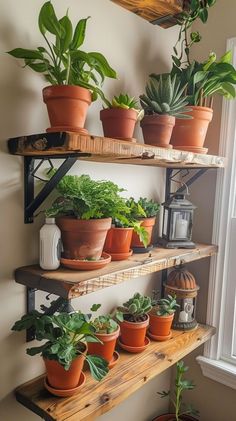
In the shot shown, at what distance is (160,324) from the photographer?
1.45 metres

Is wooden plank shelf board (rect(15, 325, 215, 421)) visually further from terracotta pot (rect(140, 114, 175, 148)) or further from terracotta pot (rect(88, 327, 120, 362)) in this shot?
terracotta pot (rect(140, 114, 175, 148))

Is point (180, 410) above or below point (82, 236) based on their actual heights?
below

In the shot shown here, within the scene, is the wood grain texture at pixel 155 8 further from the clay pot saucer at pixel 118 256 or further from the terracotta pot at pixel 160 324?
the terracotta pot at pixel 160 324

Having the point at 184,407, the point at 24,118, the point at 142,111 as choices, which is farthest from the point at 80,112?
the point at 184,407

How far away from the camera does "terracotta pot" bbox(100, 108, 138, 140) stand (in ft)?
3.61

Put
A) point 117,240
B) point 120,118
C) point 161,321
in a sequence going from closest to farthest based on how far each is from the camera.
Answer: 1. point 120,118
2. point 117,240
3. point 161,321

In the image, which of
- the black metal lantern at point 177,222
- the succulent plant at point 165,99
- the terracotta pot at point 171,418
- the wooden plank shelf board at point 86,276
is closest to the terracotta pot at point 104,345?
the wooden plank shelf board at point 86,276

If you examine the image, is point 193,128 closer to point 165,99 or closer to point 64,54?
point 165,99

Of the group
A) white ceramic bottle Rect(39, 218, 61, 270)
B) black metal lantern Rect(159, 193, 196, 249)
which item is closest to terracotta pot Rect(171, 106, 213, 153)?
black metal lantern Rect(159, 193, 196, 249)

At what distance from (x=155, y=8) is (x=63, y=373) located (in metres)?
1.47

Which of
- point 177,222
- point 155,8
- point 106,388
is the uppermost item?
point 155,8

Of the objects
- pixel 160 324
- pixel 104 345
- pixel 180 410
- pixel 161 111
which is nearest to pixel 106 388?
pixel 104 345

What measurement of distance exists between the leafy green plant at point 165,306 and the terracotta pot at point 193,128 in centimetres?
70

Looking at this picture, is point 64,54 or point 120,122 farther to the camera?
point 120,122
